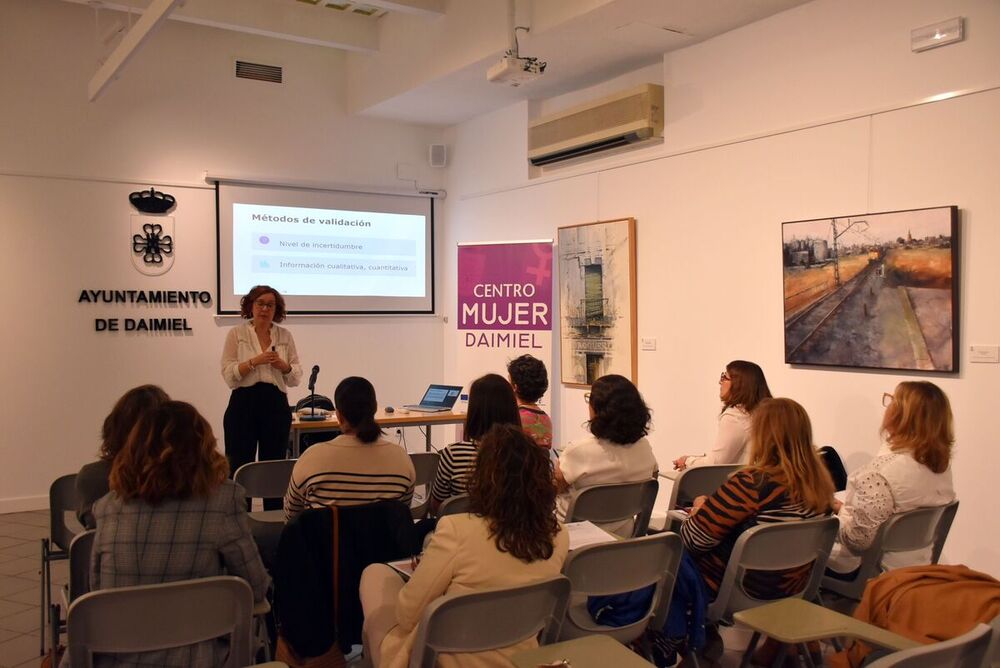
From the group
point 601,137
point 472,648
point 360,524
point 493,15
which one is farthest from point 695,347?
point 472,648

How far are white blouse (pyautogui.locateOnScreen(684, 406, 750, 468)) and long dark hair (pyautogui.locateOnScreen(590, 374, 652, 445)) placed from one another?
848 mm

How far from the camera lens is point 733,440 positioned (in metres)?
4.02

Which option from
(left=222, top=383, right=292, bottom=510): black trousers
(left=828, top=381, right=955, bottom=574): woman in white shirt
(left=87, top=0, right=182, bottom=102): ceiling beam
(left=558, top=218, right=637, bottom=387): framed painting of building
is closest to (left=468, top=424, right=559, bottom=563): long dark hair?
(left=828, top=381, right=955, bottom=574): woman in white shirt

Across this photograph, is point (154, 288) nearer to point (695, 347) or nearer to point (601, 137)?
point (601, 137)

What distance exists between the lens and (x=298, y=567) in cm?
267

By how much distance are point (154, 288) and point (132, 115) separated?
4.55ft

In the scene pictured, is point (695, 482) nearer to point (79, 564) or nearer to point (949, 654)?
point (949, 654)

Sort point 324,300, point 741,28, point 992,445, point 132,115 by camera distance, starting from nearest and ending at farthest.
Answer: point 992,445, point 741,28, point 132,115, point 324,300

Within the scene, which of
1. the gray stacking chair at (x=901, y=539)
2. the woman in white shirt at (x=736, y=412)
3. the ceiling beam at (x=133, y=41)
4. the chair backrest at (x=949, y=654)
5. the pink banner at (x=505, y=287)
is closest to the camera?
the chair backrest at (x=949, y=654)

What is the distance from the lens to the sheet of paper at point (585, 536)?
256cm

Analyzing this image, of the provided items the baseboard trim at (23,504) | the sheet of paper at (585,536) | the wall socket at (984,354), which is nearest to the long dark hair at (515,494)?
the sheet of paper at (585,536)

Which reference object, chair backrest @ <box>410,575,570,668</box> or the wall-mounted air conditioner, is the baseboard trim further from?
chair backrest @ <box>410,575,570,668</box>

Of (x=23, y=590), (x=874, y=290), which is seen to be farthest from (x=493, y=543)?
(x=23, y=590)

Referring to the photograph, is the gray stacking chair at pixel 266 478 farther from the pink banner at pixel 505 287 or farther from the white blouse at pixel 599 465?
the pink banner at pixel 505 287
